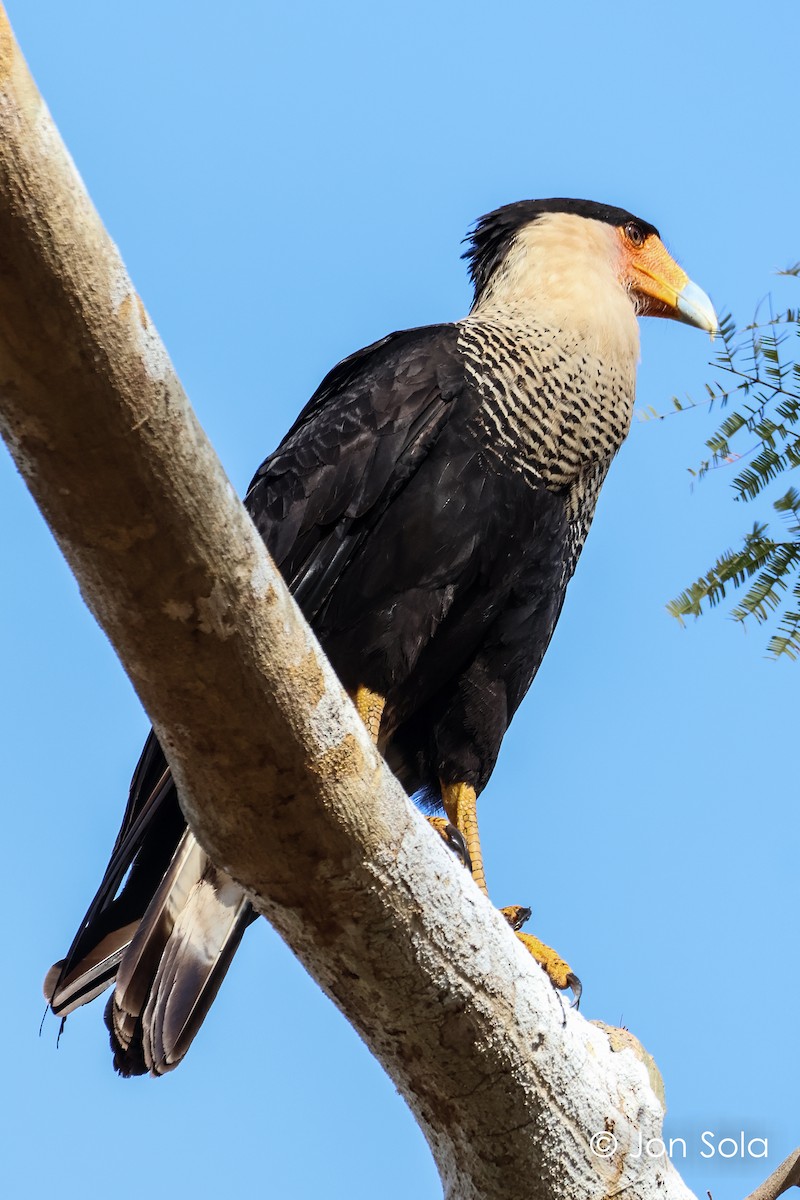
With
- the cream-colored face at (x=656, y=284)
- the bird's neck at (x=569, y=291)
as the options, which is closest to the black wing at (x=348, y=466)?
the bird's neck at (x=569, y=291)

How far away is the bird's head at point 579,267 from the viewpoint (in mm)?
4805

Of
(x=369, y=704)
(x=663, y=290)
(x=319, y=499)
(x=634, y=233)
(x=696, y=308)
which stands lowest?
(x=369, y=704)

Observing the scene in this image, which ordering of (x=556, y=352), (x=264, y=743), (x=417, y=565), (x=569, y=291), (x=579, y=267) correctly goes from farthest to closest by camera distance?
Result: 1. (x=579, y=267)
2. (x=569, y=291)
3. (x=556, y=352)
4. (x=417, y=565)
5. (x=264, y=743)

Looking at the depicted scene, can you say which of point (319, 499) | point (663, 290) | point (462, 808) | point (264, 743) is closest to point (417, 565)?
point (319, 499)

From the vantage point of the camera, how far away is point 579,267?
4891mm

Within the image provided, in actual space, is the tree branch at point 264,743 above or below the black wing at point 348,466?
below

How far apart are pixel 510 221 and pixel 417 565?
5.88 feet

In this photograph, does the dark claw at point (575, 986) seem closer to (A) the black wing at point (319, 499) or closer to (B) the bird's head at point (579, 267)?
(A) the black wing at point (319, 499)

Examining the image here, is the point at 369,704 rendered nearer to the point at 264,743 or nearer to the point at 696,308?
the point at 264,743

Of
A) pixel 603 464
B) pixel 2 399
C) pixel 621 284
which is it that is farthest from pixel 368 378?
pixel 2 399

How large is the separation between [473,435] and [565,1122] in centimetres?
193

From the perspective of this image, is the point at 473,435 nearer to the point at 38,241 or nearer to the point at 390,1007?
the point at 390,1007

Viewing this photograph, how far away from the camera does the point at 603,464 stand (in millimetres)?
4559

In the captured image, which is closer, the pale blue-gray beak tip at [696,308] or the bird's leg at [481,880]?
the bird's leg at [481,880]
